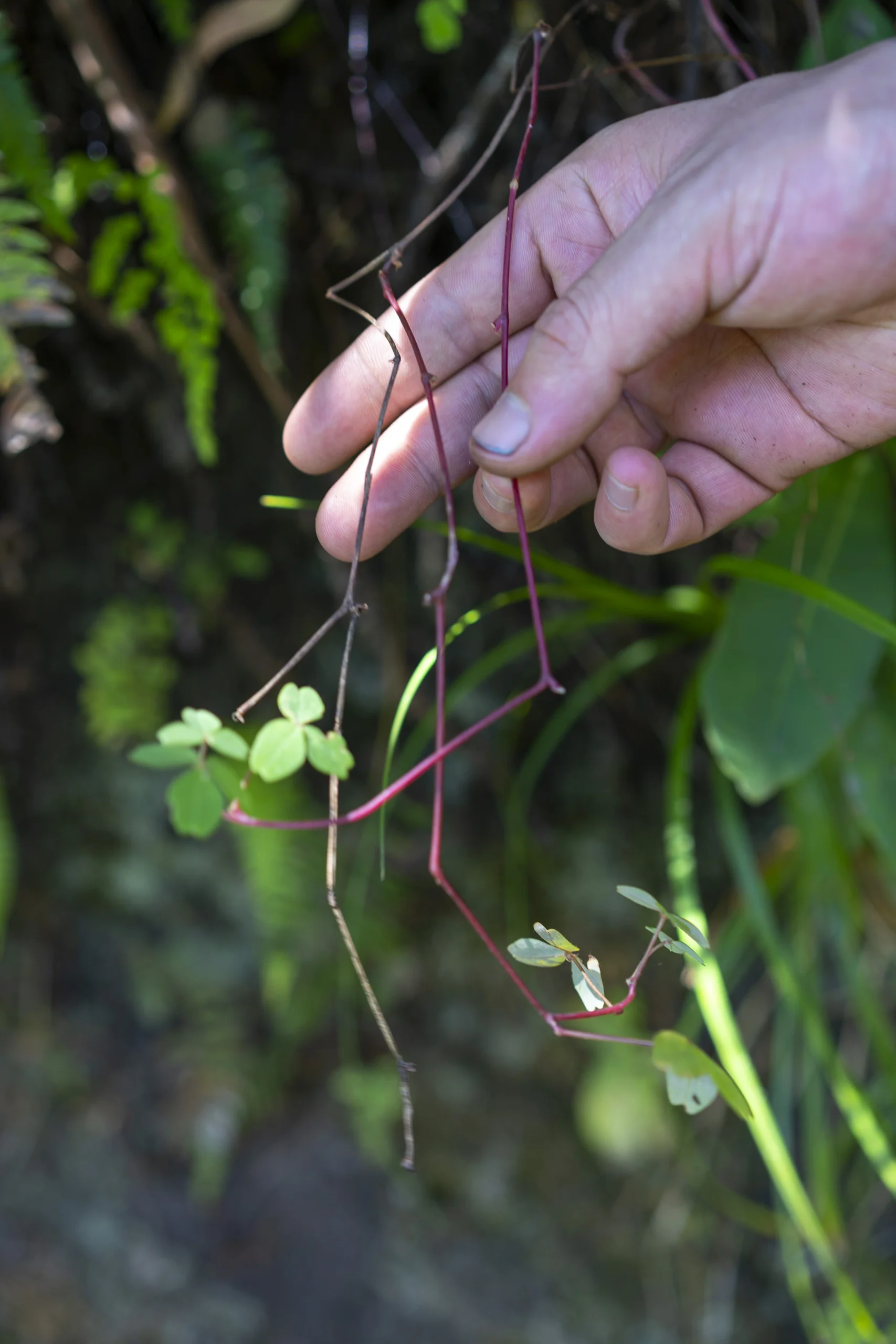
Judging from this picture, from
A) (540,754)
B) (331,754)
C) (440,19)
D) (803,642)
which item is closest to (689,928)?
(331,754)

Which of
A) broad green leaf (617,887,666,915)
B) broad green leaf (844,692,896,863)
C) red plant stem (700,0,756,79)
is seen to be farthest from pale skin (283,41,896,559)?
broad green leaf (844,692,896,863)

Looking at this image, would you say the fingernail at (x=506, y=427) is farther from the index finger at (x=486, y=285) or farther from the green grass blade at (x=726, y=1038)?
the green grass blade at (x=726, y=1038)

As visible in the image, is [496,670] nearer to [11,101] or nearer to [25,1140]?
[11,101]

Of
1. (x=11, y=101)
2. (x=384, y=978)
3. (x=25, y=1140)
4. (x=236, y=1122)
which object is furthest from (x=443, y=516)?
(x=25, y=1140)

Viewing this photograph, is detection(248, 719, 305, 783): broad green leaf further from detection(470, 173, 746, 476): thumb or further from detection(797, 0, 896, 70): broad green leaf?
detection(797, 0, 896, 70): broad green leaf

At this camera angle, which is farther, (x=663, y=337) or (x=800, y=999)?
(x=800, y=999)

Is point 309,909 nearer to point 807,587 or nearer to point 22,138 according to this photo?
point 807,587

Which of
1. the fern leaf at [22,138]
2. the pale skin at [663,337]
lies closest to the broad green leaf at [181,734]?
the pale skin at [663,337]
